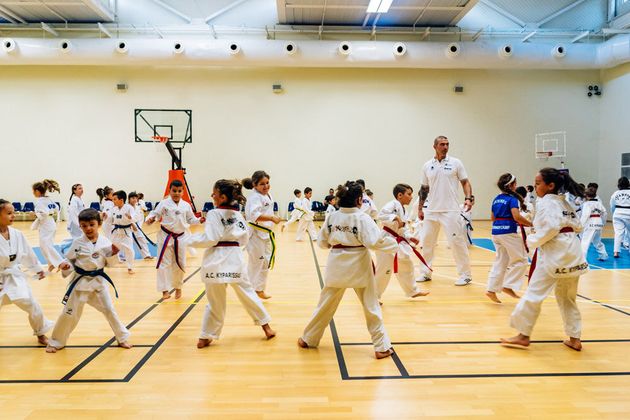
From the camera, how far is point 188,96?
17.7m

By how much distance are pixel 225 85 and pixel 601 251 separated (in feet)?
45.0

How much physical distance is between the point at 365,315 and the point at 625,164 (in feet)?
53.7

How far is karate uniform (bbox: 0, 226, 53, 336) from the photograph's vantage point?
403 centimetres

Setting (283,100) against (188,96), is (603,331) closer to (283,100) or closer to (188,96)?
(283,100)

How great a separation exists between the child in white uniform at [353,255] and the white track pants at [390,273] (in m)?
1.47

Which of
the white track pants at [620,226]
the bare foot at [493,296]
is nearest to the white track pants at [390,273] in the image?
the bare foot at [493,296]

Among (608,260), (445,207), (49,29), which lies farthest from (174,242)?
(49,29)

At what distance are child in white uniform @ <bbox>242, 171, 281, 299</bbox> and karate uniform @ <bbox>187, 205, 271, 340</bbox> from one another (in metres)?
1.03

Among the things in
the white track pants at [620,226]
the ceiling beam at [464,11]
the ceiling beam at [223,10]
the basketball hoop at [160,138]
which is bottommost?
the white track pants at [620,226]

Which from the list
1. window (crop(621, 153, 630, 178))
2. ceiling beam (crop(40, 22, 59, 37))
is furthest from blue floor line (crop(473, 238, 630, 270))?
ceiling beam (crop(40, 22, 59, 37))

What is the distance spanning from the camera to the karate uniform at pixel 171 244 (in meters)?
5.98

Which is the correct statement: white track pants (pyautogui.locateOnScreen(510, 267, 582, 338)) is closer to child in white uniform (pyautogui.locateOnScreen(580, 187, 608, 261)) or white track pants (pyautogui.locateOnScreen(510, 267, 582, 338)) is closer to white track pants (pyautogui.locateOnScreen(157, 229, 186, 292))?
white track pants (pyautogui.locateOnScreen(157, 229, 186, 292))

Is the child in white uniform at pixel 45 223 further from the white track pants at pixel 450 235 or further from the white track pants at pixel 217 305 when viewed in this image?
the white track pants at pixel 450 235

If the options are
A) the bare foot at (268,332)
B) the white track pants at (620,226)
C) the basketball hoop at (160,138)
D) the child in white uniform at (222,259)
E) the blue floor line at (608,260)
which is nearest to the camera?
the child in white uniform at (222,259)
